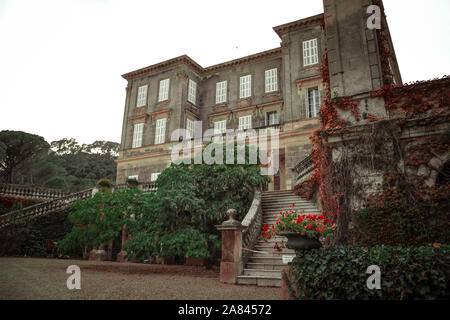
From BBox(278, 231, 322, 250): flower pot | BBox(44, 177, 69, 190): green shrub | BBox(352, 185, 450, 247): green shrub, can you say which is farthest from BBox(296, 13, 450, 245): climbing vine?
BBox(44, 177, 69, 190): green shrub

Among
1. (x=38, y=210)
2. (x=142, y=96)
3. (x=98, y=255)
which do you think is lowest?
(x=98, y=255)

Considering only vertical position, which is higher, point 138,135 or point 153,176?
point 138,135

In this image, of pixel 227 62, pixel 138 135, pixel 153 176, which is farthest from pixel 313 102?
pixel 138 135

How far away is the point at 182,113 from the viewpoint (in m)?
22.9

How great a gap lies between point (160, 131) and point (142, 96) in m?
4.33

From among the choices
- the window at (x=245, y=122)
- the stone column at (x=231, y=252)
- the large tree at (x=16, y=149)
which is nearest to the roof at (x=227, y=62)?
the window at (x=245, y=122)

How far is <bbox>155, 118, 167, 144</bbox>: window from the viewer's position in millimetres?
23163

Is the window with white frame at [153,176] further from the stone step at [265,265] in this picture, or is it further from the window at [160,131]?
the stone step at [265,265]

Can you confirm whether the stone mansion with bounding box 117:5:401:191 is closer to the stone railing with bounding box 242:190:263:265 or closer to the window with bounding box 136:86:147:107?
the window with bounding box 136:86:147:107

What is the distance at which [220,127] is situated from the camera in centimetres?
2300

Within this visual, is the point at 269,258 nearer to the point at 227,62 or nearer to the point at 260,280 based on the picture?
the point at 260,280

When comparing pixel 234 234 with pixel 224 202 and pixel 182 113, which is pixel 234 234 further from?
pixel 182 113

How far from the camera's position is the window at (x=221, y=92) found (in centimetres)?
2365

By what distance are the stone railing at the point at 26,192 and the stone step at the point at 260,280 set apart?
701 inches
